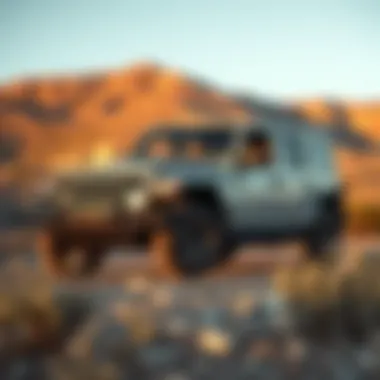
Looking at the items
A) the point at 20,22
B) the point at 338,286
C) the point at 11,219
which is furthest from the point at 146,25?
the point at 338,286

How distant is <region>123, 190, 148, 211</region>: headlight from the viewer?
3.46 meters

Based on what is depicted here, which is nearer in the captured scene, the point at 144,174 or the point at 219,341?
the point at 219,341

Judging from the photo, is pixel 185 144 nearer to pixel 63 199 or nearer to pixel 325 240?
pixel 63 199

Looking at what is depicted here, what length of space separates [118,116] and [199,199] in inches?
17.2

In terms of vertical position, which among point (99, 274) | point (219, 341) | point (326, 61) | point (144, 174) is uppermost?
point (326, 61)

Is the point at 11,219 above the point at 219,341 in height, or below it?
above

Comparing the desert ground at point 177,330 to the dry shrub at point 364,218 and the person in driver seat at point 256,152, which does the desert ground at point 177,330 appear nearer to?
the dry shrub at point 364,218

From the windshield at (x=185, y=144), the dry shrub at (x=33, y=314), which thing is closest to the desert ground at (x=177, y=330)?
the dry shrub at (x=33, y=314)

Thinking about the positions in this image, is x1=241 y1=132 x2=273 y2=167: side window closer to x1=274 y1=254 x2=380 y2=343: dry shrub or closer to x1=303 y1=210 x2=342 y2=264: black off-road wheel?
x1=303 y1=210 x2=342 y2=264: black off-road wheel

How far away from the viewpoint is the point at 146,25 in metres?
3.47

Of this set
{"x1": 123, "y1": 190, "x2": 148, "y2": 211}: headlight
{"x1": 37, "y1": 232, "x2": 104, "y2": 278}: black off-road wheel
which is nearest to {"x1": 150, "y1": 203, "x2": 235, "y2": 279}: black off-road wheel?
{"x1": 123, "y1": 190, "x2": 148, "y2": 211}: headlight

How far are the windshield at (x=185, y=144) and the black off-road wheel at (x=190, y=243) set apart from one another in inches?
8.1

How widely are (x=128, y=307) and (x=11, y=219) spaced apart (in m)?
0.50

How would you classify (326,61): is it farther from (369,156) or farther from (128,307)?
(128,307)
